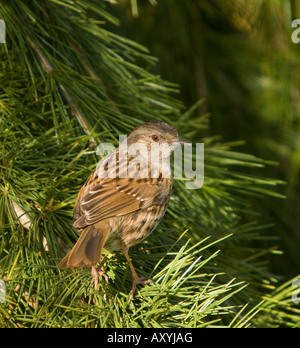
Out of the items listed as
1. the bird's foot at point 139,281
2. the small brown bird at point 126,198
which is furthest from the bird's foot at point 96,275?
the bird's foot at point 139,281

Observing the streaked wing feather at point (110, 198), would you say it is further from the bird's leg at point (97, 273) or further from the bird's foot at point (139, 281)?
the bird's foot at point (139, 281)

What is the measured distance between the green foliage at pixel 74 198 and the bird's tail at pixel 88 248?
3.7 inches

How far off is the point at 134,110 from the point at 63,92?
40 centimetres

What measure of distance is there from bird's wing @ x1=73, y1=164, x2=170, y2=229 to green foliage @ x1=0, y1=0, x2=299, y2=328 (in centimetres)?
8

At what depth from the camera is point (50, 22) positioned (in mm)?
2842

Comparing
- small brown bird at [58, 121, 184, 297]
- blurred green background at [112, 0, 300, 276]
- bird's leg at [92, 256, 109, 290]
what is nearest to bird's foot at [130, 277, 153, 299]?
small brown bird at [58, 121, 184, 297]

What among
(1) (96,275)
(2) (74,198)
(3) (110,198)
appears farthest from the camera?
(3) (110,198)

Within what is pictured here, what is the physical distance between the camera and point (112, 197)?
267 cm

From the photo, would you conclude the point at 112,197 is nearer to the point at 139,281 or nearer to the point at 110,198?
the point at 110,198

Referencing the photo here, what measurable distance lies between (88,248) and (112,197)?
481mm

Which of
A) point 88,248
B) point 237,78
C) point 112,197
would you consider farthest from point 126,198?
point 237,78

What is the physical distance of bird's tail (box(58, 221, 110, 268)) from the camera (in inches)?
83.0

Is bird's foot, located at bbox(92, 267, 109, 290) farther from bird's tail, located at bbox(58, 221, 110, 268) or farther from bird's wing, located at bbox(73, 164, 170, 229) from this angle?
bird's wing, located at bbox(73, 164, 170, 229)
